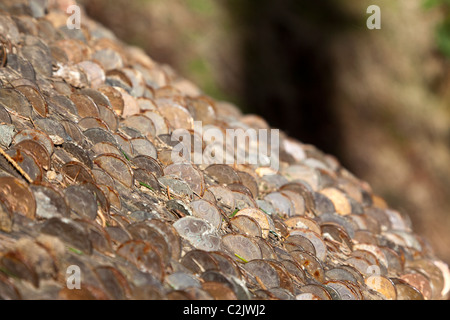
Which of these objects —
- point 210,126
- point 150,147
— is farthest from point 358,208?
point 150,147

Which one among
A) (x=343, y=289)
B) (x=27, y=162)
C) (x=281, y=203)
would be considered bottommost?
(x=343, y=289)

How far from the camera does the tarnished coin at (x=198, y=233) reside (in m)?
1.74

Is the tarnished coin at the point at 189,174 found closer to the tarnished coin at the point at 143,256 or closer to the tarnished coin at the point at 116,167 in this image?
the tarnished coin at the point at 116,167

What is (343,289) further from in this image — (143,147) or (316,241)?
(143,147)

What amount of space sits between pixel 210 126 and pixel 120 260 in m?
1.23

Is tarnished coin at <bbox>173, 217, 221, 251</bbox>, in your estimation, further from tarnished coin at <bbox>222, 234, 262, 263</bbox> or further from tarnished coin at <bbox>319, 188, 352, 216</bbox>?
tarnished coin at <bbox>319, 188, 352, 216</bbox>

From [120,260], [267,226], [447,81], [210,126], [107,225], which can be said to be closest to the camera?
[120,260]

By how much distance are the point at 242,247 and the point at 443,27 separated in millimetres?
5085

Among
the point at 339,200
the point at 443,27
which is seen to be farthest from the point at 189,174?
the point at 443,27

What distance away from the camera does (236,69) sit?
20.2 ft

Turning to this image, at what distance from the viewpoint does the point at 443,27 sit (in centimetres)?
615

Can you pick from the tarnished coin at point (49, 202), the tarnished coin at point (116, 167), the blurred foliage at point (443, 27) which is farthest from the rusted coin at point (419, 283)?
the blurred foliage at point (443, 27)

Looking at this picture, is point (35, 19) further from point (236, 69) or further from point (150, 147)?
point (236, 69)

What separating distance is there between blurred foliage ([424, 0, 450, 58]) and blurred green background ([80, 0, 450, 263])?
0.03 feet
